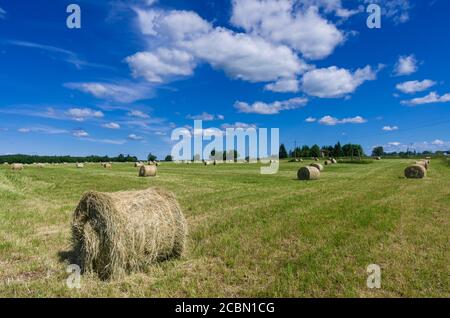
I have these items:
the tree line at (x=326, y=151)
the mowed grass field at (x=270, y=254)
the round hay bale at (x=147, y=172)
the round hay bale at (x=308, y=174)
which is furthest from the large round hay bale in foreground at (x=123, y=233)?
the tree line at (x=326, y=151)

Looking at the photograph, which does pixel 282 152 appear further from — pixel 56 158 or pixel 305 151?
pixel 56 158

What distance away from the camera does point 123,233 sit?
6.00 meters

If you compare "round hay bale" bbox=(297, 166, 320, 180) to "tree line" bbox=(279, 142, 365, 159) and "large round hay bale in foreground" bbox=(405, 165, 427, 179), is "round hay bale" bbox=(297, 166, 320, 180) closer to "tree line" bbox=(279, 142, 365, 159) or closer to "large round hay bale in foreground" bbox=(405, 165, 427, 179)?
"large round hay bale in foreground" bbox=(405, 165, 427, 179)

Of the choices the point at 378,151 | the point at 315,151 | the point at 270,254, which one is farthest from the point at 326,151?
the point at 270,254

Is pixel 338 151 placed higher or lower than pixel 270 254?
higher

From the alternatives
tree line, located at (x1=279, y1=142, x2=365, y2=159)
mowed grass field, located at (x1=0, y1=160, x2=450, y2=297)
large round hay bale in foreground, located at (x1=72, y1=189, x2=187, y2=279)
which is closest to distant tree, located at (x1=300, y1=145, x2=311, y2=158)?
tree line, located at (x1=279, y1=142, x2=365, y2=159)

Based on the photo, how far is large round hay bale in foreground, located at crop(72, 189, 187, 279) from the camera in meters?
5.96

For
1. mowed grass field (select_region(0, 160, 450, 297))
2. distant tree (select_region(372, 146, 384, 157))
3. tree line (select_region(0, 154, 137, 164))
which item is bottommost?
mowed grass field (select_region(0, 160, 450, 297))

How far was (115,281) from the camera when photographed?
18.7 ft

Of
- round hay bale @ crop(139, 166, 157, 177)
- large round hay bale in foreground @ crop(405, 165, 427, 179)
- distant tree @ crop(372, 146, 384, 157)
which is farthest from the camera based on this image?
distant tree @ crop(372, 146, 384, 157)
